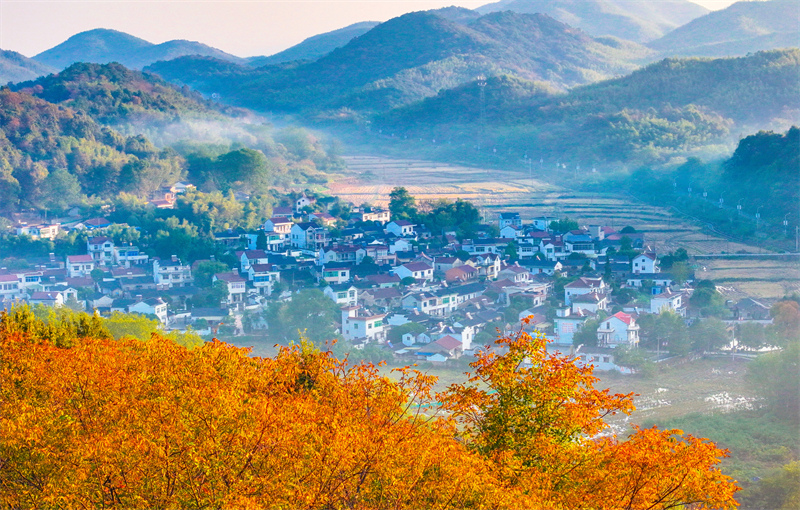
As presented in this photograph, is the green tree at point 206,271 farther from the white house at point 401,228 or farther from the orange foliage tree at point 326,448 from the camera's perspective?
the orange foliage tree at point 326,448

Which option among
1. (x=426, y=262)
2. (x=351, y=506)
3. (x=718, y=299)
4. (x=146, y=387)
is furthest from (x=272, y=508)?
(x=426, y=262)

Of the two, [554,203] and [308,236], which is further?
[554,203]

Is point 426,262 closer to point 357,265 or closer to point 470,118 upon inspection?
point 357,265

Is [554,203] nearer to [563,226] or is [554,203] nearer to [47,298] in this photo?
[563,226]

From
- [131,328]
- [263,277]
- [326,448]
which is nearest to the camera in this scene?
[326,448]

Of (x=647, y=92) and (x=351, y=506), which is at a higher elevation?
(x=647, y=92)

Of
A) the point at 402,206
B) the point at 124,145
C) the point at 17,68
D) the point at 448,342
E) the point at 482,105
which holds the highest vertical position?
the point at 17,68

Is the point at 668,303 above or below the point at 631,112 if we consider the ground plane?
below

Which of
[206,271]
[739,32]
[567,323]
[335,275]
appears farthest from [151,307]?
[739,32]
